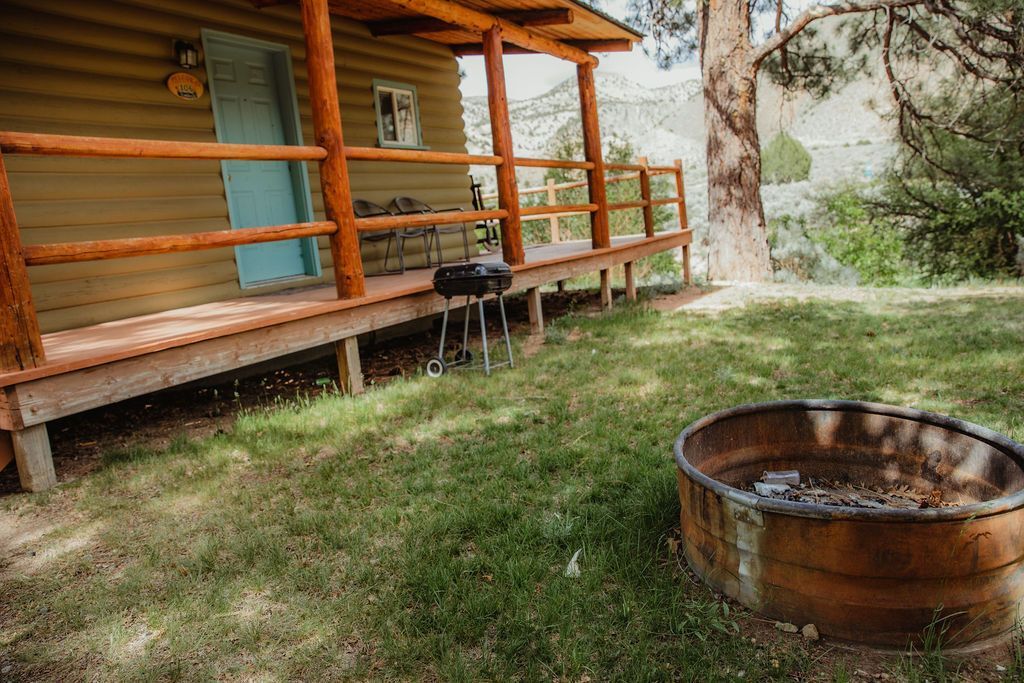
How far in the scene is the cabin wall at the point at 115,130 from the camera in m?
4.88

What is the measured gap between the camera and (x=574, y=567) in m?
2.55

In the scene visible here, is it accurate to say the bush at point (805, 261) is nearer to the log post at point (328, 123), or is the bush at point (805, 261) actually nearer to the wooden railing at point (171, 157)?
the wooden railing at point (171, 157)

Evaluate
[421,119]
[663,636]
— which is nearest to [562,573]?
[663,636]

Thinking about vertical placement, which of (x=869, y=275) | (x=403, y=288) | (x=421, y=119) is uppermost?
(x=421, y=119)

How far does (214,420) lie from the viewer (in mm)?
4758

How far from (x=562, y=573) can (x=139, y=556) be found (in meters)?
1.76

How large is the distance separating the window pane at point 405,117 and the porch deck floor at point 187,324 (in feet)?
9.06

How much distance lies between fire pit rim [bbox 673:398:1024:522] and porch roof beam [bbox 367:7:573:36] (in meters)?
5.33

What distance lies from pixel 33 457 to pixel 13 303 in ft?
2.54

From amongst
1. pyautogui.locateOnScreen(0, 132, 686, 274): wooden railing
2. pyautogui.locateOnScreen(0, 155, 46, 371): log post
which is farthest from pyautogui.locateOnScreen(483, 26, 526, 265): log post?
pyautogui.locateOnScreen(0, 155, 46, 371): log post

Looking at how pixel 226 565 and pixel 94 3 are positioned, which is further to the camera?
pixel 94 3

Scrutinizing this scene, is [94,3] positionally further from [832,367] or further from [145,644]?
[832,367]

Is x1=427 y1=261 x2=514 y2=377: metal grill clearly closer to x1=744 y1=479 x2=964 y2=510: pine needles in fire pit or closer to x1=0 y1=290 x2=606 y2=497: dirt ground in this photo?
x1=0 y1=290 x2=606 y2=497: dirt ground

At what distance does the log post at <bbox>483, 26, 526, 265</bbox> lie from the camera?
6.58 metres
